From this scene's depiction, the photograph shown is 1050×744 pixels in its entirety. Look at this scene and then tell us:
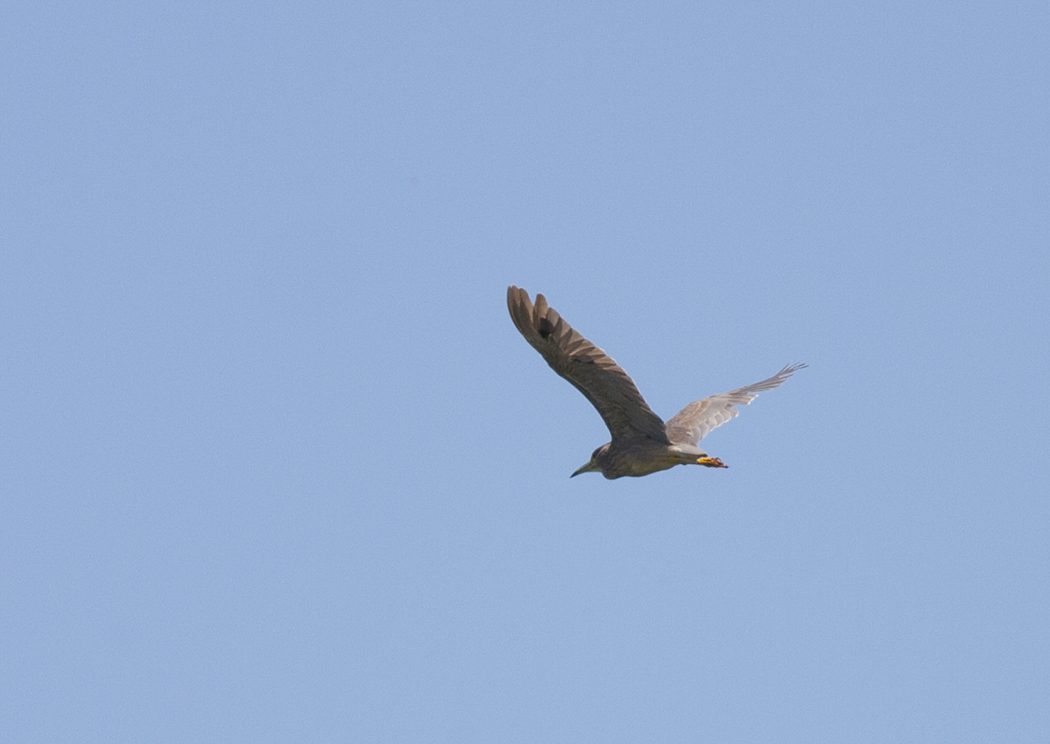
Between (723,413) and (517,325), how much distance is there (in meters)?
5.36

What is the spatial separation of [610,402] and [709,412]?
3.97 meters

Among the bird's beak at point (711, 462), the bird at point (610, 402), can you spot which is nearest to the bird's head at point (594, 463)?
the bird at point (610, 402)

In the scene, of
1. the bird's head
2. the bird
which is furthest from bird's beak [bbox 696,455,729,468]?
the bird's head

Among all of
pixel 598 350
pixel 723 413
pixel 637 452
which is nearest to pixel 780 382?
pixel 723 413

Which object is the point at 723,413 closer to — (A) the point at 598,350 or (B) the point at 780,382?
(B) the point at 780,382

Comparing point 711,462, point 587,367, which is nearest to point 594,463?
point 711,462

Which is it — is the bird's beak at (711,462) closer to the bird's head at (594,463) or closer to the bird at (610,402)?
the bird at (610,402)

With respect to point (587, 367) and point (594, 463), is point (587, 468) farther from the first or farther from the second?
point (587, 367)

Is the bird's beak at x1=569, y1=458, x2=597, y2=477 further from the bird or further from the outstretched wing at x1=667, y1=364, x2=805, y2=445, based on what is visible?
the outstretched wing at x1=667, y1=364, x2=805, y2=445

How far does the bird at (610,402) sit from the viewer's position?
13453 millimetres

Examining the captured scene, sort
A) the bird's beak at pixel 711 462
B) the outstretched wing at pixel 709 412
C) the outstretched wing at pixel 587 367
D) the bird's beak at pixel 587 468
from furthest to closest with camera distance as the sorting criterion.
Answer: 1. the outstretched wing at pixel 709 412
2. the bird's beak at pixel 587 468
3. the bird's beak at pixel 711 462
4. the outstretched wing at pixel 587 367

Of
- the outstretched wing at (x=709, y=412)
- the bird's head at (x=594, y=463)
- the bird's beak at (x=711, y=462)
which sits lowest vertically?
the bird's beak at (x=711, y=462)

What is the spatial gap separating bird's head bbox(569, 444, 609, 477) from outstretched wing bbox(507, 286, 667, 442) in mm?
400

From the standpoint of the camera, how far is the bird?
1345 cm
